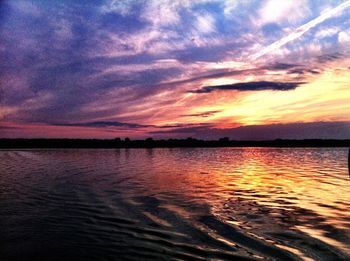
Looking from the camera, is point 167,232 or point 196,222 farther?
point 196,222

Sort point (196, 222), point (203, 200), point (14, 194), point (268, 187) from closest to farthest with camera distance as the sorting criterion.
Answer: point (196, 222)
point (203, 200)
point (14, 194)
point (268, 187)

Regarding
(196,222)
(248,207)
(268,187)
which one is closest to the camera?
(196,222)

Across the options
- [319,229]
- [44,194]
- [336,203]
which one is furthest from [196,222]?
[44,194]

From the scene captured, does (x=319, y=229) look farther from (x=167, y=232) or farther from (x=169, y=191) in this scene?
(x=169, y=191)

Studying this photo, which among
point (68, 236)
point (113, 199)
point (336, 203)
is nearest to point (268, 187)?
point (336, 203)

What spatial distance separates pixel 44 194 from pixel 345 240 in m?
14.8

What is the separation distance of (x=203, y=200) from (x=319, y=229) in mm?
6589

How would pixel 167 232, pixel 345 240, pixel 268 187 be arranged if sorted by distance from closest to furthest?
pixel 345 240 < pixel 167 232 < pixel 268 187

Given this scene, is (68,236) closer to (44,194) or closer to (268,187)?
(44,194)

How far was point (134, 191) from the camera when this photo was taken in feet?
65.0

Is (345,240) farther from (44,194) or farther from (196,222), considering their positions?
(44,194)

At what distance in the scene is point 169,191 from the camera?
65.4 feet

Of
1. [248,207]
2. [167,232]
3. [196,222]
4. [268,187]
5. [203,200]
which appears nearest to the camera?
[167,232]

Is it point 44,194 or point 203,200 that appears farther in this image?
point 44,194
